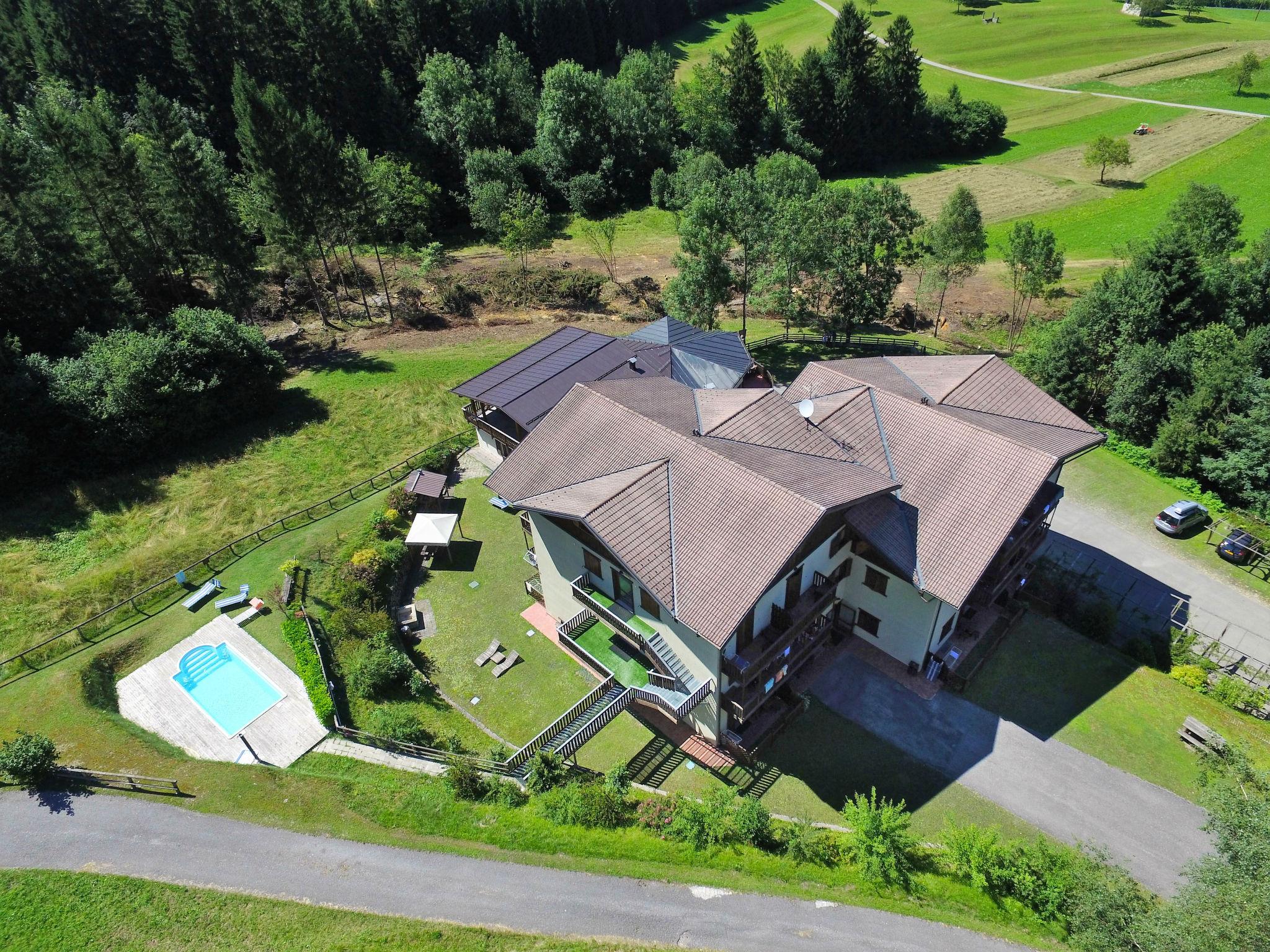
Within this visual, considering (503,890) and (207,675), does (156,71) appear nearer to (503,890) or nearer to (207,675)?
(207,675)

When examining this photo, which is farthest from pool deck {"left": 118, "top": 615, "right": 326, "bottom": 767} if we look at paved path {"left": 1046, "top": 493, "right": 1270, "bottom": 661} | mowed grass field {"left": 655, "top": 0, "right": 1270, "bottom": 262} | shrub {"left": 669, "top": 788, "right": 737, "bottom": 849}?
mowed grass field {"left": 655, "top": 0, "right": 1270, "bottom": 262}

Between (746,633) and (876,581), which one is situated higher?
(746,633)

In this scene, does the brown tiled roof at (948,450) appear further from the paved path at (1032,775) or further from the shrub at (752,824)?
the shrub at (752,824)

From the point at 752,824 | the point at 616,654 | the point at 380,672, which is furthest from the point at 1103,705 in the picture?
the point at 380,672

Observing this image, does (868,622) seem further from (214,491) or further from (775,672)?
(214,491)

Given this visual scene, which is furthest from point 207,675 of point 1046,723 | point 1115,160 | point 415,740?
point 1115,160

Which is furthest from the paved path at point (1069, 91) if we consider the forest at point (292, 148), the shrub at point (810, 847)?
the shrub at point (810, 847)
